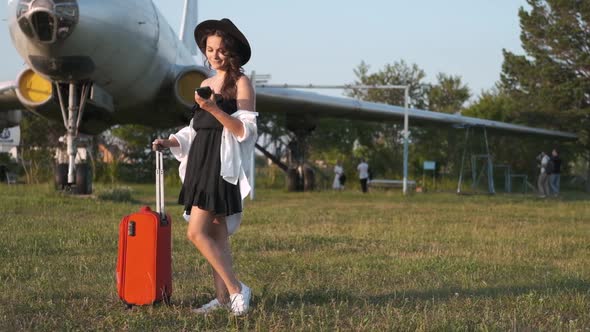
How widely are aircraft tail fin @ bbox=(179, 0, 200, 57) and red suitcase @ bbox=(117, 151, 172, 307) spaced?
17.9m

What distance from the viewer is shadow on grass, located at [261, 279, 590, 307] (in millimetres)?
4945

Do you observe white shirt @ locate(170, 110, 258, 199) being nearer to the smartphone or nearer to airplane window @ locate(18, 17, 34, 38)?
the smartphone

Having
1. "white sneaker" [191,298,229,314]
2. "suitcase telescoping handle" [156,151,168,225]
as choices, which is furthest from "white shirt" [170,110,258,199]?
"white sneaker" [191,298,229,314]

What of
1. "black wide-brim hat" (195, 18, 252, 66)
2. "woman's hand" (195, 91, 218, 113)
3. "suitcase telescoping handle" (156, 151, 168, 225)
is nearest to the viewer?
"woman's hand" (195, 91, 218, 113)

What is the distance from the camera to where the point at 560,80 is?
3259 cm

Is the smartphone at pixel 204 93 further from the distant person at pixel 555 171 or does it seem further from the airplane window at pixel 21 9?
the distant person at pixel 555 171

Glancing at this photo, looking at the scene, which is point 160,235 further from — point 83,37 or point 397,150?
point 397,150

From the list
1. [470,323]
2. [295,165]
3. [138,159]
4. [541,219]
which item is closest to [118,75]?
[541,219]

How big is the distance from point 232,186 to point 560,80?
30.4 m

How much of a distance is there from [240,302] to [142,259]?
60 centimetres

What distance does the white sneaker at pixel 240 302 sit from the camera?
4.41m

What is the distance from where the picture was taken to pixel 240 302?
174 inches

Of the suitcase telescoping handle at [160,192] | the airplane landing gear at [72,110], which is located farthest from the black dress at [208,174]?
the airplane landing gear at [72,110]

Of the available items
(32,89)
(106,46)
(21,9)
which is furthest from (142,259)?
(32,89)
